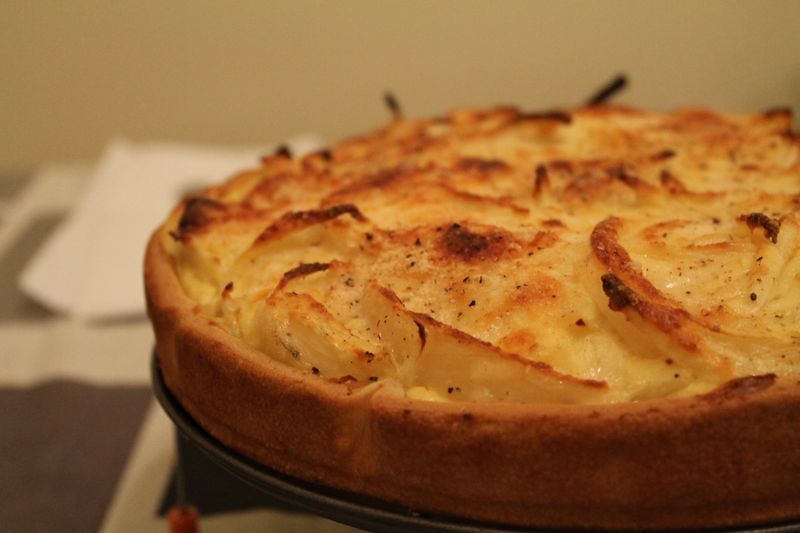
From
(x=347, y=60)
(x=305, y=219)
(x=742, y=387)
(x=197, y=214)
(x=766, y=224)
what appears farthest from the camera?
(x=347, y=60)

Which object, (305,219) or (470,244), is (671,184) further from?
(305,219)

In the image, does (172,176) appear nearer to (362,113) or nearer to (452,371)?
(362,113)

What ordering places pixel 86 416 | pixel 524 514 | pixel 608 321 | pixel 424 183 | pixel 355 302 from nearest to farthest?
1. pixel 524 514
2. pixel 608 321
3. pixel 355 302
4. pixel 424 183
5. pixel 86 416

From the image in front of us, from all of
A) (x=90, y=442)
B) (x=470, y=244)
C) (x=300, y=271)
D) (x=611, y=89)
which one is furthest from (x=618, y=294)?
(x=90, y=442)

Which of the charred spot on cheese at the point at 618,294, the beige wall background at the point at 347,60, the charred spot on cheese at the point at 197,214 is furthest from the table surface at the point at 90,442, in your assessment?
the beige wall background at the point at 347,60

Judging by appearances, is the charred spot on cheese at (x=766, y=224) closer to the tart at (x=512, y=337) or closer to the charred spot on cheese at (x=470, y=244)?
the tart at (x=512, y=337)

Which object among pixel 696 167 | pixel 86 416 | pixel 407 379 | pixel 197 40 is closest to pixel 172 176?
pixel 197 40
